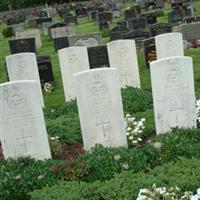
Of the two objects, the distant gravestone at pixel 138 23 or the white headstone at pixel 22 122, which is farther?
the distant gravestone at pixel 138 23

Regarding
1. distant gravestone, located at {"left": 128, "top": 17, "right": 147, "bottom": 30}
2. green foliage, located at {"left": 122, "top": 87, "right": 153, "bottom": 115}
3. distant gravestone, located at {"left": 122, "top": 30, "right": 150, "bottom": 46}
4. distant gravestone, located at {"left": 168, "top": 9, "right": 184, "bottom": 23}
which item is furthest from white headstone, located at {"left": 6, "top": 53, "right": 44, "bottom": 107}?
distant gravestone, located at {"left": 168, "top": 9, "right": 184, "bottom": 23}

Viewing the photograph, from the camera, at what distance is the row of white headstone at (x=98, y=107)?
7.70 meters

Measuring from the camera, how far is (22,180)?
23.1 feet

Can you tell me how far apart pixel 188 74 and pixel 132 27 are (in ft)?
48.6

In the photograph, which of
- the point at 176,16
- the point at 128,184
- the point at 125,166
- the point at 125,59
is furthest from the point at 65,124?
the point at 176,16

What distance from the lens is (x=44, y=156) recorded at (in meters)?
8.14

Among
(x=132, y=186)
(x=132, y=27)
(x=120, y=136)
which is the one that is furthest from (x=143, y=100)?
(x=132, y=27)

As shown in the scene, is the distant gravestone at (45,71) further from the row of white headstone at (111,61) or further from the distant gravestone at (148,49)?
the distant gravestone at (148,49)

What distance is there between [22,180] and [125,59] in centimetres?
586

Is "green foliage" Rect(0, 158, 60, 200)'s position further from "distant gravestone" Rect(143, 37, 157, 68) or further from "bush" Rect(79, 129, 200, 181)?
"distant gravestone" Rect(143, 37, 157, 68)

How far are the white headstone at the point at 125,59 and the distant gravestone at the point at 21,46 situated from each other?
7.35 m

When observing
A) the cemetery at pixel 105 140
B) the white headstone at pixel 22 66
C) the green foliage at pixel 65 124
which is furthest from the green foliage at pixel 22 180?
the white headstone at pixel 22 66

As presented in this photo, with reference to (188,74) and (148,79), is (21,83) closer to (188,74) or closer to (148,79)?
(188,74)

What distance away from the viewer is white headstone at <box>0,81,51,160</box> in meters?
7.64
